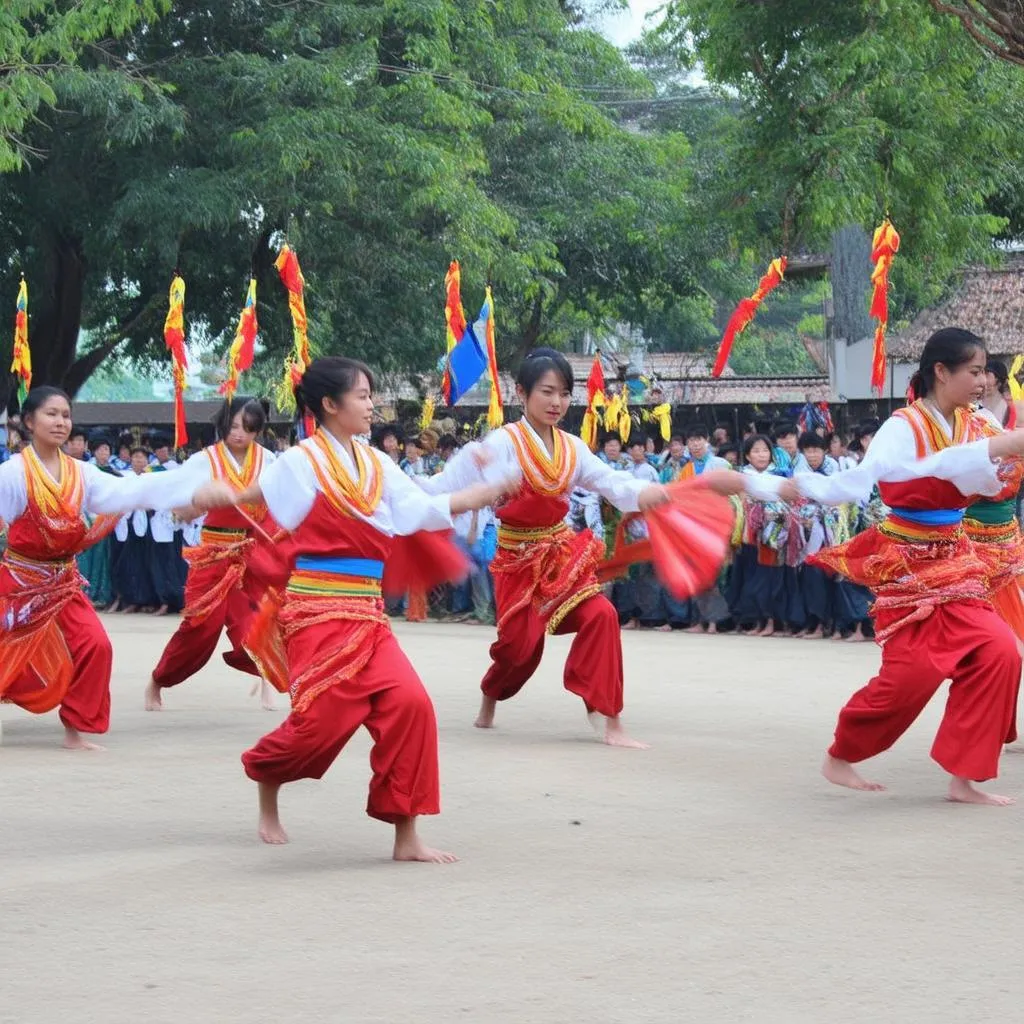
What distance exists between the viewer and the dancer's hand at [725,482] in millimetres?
6445

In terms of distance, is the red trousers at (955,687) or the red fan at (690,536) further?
the red fan at (690,536)

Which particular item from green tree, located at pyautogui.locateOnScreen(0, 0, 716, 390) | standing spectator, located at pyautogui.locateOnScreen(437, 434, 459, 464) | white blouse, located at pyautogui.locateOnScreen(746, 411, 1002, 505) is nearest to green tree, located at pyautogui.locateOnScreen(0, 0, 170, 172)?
green tree, located at pyautogui.locateOnScreen(0, 0, 716, 390)

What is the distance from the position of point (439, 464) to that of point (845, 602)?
4.32m

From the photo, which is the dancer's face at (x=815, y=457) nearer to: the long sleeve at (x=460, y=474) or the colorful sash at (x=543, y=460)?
the colorful sash at (x=543, y=460)

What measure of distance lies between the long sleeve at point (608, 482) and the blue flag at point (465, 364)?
7.29 metres

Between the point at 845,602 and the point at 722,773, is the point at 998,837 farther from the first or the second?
the point at 845,602

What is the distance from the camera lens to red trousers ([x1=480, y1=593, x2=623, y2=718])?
25.9 ft

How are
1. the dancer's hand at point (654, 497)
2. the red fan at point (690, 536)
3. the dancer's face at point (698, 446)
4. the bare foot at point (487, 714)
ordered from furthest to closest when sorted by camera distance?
the dancer's face at point (698, 446) → the bare foot at point (487, 714) → the dancer's hand at point (654, 497) → the red fan at point (690, 536)

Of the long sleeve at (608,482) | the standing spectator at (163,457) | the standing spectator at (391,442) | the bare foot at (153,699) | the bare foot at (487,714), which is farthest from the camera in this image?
the standing spectator at (163,457)

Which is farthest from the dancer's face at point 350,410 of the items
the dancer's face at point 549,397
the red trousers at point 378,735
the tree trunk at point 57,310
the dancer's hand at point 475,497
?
the tree trunk at point 57,310

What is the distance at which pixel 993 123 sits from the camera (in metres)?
18.0

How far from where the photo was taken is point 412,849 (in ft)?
18.2

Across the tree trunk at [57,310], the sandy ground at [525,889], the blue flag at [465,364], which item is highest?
the tree trunk at [57,310]

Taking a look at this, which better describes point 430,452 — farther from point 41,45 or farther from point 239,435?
point 239,435
